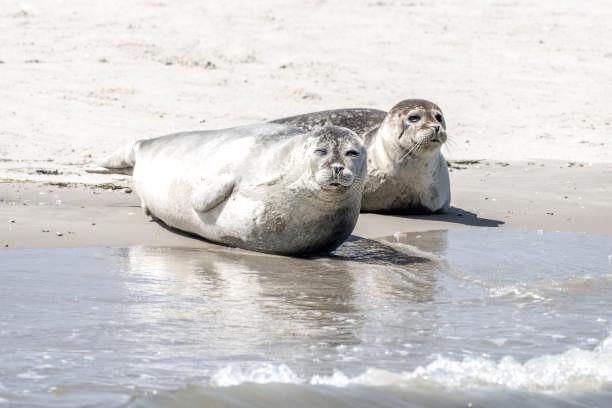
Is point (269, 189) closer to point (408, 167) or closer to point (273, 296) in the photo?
point (273, 296)

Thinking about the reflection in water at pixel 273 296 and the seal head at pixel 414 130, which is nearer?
the reflection in water at pixel 273 296

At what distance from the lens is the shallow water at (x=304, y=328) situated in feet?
11.1

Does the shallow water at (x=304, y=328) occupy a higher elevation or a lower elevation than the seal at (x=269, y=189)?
lower

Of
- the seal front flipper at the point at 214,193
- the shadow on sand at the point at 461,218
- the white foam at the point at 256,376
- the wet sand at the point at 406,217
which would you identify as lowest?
the shadow on sand at the point at 461,218

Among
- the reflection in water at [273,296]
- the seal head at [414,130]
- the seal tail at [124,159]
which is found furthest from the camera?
the seal head at [414,130]

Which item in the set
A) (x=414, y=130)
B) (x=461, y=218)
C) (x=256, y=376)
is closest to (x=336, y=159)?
(x=414, y=130)

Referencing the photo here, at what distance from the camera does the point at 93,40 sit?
12.9m

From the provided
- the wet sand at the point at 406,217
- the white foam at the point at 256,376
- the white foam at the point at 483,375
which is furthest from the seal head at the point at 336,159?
the white foam at the point at 256,376

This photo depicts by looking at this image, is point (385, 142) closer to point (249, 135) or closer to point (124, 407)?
point (249, 135)

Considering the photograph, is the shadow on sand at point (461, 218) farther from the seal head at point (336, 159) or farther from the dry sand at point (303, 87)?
the seal head at point (336, 159)

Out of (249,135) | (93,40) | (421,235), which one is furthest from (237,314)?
(93,40)

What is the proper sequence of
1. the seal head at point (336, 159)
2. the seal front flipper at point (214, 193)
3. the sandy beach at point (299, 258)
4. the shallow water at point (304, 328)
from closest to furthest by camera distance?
the shallow water at point (304, 328)
the sandy beach at point (299, 258)
the seal head at point (336, 159)
the seal front flipper at point (214, 193)

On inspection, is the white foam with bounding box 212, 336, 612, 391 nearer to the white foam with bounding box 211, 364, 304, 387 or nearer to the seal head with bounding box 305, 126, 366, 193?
the white foam with bounding box 211, 364, 304, 387

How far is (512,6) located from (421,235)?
1004cm
